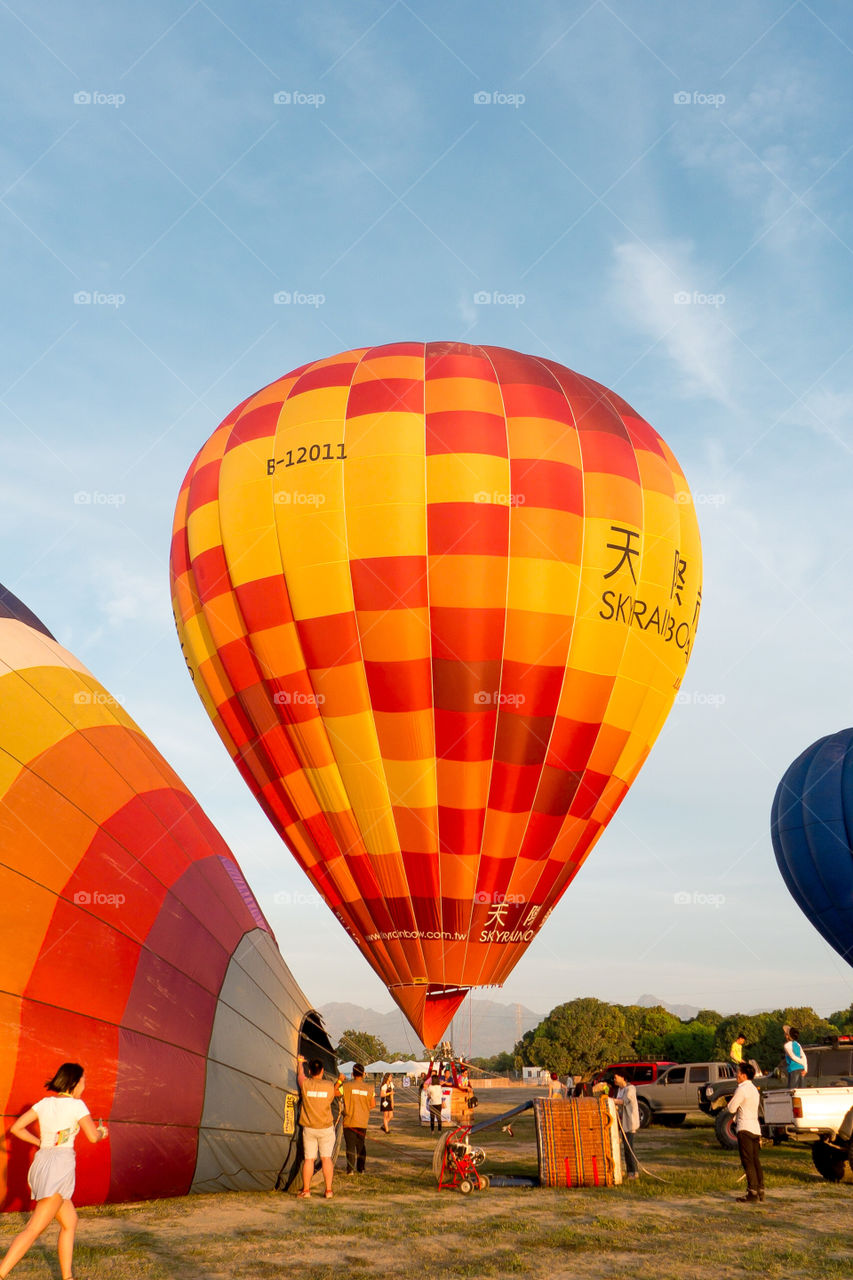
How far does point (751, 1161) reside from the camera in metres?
9.63

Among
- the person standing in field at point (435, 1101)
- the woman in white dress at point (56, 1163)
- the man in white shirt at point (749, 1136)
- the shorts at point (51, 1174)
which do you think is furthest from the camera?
the person standing in field at point (435, 1101)

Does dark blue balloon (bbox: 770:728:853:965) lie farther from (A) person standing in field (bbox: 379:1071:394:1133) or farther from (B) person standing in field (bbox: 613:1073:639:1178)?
(B) person standing in field (bbox: 613:1073:639:1178)

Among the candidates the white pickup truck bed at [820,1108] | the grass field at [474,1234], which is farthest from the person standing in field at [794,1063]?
the grass field at [474,1234]

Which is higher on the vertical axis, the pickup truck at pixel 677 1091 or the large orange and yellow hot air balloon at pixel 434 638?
the large orange and yellow hot air balloon at pixel 434 638

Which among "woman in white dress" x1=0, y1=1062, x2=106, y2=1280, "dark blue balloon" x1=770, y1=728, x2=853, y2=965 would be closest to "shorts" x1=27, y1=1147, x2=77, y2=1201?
"woman in white dress" x1=0, y1=1062, x2=106, y2=1280

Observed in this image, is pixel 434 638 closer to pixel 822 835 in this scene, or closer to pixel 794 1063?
pixel 794 1063

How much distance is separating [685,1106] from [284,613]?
41.6 ft

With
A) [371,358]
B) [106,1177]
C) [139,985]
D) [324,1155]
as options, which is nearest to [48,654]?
[139,985]

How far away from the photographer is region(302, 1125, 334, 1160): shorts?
9422mm

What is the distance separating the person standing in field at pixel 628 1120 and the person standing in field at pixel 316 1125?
3353 mm

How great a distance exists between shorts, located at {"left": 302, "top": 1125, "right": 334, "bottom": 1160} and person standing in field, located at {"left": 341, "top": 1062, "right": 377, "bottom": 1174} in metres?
2.28

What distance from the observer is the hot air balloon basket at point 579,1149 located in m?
10.5

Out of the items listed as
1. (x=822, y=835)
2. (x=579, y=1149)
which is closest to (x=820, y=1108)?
(x=579, y=1149)

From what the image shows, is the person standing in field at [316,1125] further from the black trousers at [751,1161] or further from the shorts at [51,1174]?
the black trousers at [751,1161]
